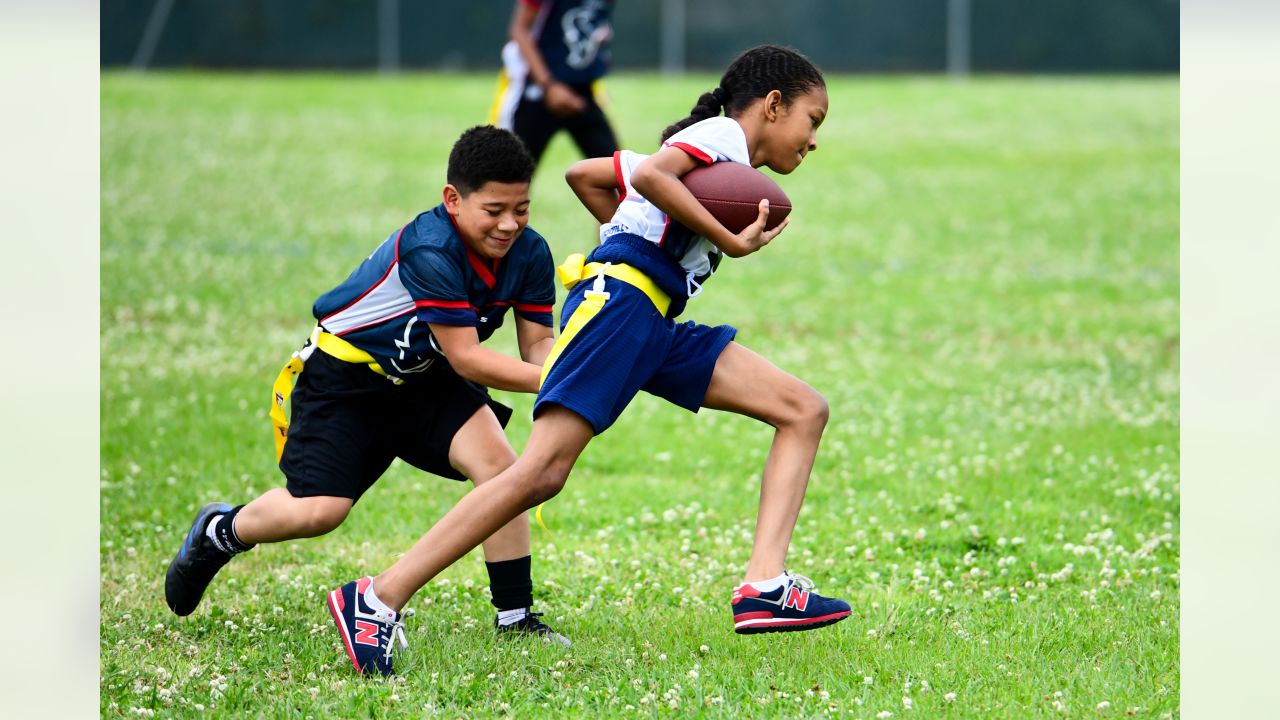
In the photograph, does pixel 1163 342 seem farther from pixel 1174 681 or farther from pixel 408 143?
pixel 408 143

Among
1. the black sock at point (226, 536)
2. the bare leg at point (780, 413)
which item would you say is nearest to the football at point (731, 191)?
the bare leg at point (780, 413)

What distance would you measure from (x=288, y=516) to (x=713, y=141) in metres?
1.71

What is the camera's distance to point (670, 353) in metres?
4.34

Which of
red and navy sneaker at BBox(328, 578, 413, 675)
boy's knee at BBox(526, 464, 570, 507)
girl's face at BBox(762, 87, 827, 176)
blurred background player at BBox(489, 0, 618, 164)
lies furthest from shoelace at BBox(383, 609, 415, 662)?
blurred background player at BBox(489, 0, 618, 164)

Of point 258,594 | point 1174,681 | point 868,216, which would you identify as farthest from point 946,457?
point 868,216

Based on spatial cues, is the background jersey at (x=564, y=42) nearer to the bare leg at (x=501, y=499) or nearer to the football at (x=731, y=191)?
the football at (x=731, y=191)

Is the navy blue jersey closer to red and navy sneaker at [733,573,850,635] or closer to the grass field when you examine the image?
the grass field

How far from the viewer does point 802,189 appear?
17.1 meters

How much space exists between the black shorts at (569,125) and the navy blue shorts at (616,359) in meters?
6.55

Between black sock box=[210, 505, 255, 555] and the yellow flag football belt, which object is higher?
the yellow flag football belt

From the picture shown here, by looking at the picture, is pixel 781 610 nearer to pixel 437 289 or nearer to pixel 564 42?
pixel 437 289

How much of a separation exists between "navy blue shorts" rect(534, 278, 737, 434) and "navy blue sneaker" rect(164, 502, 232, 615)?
1.20 metres

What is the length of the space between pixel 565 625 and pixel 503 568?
31cm

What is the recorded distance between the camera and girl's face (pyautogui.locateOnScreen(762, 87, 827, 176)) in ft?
14.2
